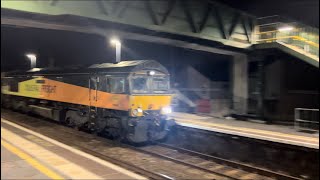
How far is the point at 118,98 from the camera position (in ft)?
36.3

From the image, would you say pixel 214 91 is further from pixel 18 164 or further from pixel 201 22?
pixel 18 164

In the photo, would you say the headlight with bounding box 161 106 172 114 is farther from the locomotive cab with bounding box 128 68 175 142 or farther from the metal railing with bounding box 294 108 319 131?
the metal railing with bounding box 294 108 319 131

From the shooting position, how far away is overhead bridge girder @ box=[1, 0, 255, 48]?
9820 mm

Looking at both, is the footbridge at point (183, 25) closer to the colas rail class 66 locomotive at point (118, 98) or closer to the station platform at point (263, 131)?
the colas rail class 66 locomotive at point (118, 98)

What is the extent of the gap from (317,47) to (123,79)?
9.85m

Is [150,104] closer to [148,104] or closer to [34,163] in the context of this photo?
[148,104]

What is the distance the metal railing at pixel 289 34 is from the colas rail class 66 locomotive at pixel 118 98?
5917 mm

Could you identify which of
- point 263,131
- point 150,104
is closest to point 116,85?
point 150,104

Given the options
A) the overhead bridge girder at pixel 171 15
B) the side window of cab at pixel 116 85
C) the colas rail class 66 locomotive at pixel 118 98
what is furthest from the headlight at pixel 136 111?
the overhead bridge girder at pixel 171 15

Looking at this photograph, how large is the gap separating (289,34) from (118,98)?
8.80 meters

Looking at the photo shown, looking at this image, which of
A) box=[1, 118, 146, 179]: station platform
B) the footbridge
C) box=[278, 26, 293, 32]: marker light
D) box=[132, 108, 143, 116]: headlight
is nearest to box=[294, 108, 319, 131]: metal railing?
the footbridge

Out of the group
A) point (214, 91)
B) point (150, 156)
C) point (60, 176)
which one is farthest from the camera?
point (214, 91)

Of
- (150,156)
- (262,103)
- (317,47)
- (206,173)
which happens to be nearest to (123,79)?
(150,156)

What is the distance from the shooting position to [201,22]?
14078 mm
